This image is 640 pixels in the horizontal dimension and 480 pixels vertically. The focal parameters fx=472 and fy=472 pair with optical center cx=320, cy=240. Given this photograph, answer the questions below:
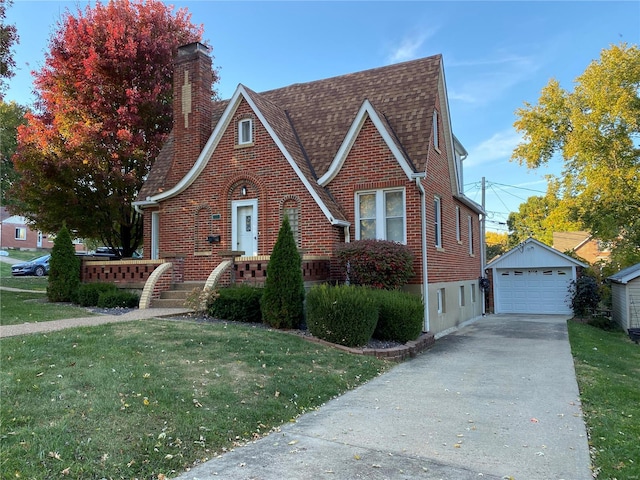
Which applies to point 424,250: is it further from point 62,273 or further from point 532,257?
point 532,257

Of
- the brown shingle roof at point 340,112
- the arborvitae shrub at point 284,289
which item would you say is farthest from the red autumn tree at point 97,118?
the arborvitae shrub at point 284,289

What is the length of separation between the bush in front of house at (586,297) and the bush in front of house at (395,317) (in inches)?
575

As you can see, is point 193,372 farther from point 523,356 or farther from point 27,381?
point 523,356

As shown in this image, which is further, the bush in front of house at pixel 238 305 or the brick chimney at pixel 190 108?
the brick chimney at pixel 190 108

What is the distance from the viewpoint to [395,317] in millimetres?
10172

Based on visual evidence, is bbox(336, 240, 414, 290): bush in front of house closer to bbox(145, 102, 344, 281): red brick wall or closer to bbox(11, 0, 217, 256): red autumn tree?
bbox(145, 102, 344, 281): red brick wall

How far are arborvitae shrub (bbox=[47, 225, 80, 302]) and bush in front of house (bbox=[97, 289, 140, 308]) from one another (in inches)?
66.6

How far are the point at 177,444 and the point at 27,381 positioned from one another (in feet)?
7.35

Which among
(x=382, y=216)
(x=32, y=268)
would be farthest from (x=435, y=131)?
(x=32, y=268)

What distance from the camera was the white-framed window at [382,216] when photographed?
13.1m

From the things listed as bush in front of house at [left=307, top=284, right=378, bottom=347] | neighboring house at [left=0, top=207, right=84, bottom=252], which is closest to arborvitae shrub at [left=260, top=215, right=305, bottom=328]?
bush in front of house at [left=307, top=284, right=378, bottom=347]

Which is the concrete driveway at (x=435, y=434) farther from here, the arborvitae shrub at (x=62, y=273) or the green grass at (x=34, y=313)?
the arborvitae shrub at (x=62, y=273)

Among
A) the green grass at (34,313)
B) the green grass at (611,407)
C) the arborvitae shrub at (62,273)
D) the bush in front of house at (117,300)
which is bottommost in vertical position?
the green grass at (611,407)

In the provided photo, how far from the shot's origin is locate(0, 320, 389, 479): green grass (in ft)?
13.0
